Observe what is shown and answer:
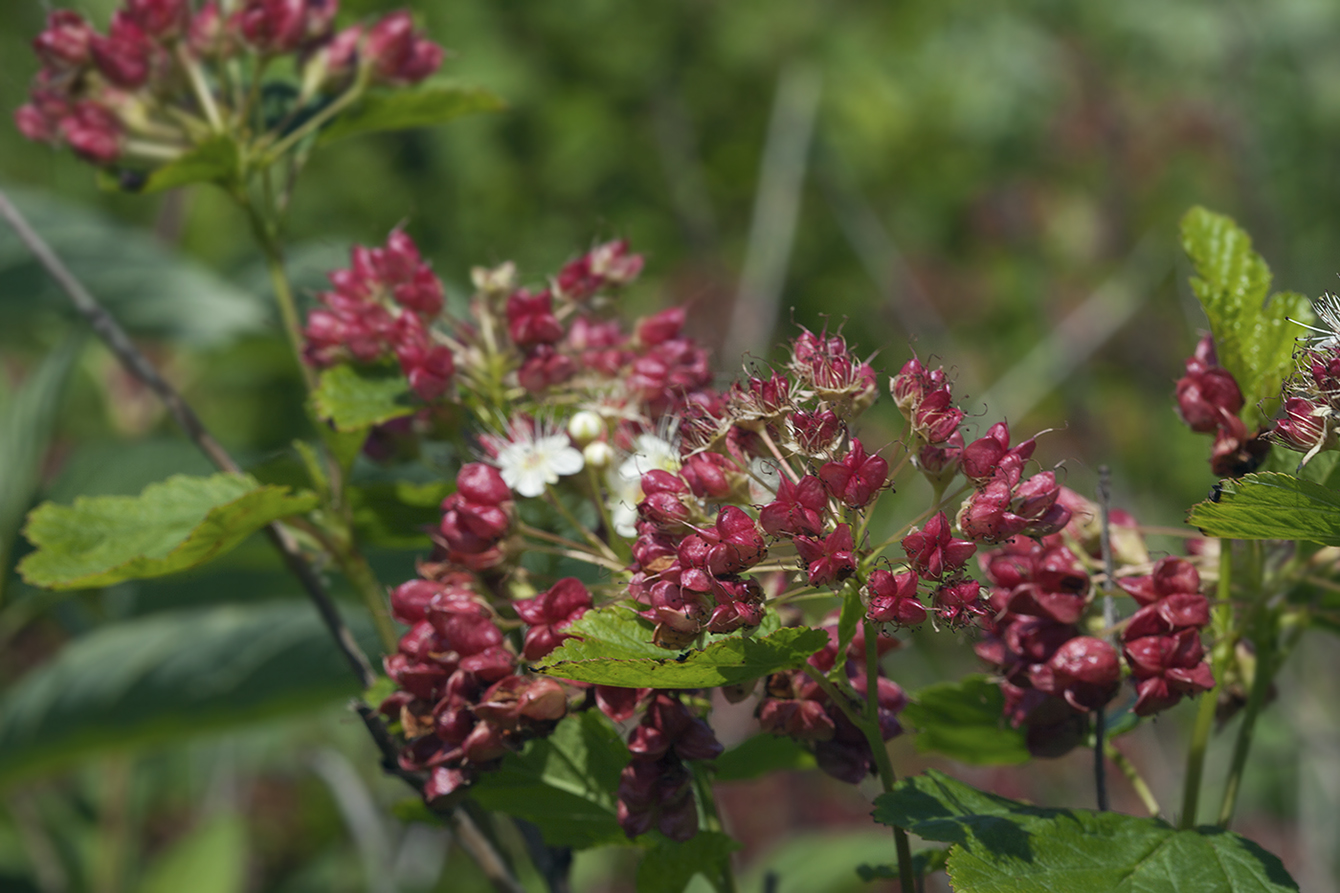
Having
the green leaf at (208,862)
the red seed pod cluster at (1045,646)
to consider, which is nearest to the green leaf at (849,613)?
the red seed pod cluster at (1045,646)

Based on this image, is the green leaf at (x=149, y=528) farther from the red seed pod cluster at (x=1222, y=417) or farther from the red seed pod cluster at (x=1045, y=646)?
the red seed pod cluster at (x=1222, y=417)

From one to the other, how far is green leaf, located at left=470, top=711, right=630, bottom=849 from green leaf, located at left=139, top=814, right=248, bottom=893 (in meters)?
1.85

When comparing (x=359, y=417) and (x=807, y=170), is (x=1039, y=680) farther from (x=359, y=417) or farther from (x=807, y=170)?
(x=807, y=170)

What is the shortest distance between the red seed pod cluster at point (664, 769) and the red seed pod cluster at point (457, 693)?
6 cm

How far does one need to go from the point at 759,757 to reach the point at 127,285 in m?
2.04

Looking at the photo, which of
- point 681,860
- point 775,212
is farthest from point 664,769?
point 775,212

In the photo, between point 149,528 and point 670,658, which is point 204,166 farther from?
point 670,658

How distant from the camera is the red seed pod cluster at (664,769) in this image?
0.83 metres

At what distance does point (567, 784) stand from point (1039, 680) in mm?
377

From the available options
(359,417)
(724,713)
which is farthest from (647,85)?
(359,417)

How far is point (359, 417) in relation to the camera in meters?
1.08

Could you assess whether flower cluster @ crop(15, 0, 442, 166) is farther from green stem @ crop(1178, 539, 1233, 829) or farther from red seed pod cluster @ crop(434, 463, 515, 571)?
green stem @ crop(1178, 539, 1233, 829)

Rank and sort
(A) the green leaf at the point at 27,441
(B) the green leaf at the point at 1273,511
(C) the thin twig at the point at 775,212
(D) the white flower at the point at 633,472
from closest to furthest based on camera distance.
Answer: (B) the green leaf at the point at 1273,511
(D) the white flower at the point at 633,472
(A) the green leaf at the point at 27,441
(C) the thin twig at the point at 775,212

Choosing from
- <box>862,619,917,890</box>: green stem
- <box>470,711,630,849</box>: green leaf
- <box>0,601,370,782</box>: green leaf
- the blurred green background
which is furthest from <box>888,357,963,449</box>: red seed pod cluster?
<box>0,601,370,782</box>: green leaf
